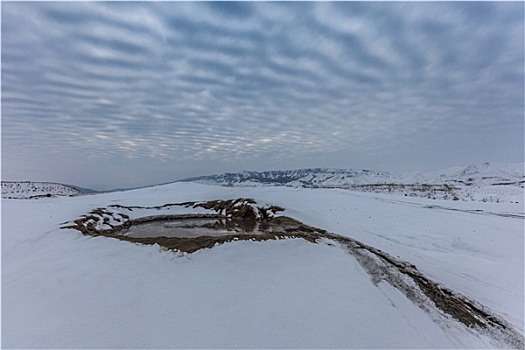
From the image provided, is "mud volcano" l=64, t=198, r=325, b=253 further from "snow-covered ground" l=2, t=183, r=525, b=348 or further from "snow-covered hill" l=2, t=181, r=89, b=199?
"snow-covered hill" l=2, t=181, r=89, b=199

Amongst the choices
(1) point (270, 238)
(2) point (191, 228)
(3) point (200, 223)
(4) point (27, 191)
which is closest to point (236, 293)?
(1) point (270, 238)

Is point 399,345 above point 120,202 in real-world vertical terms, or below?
below

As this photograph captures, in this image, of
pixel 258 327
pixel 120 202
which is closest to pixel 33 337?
pixel 258 327

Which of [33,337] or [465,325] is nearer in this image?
[33,337]

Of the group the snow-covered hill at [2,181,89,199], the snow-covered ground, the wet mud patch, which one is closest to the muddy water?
the wet mud patch

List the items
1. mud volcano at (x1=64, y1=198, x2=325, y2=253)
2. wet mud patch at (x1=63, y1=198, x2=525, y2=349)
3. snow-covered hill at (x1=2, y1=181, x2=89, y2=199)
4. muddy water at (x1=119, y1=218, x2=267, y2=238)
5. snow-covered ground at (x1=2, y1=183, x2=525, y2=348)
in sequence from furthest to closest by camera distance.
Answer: snow-covered hill at (x1=2, y1=181, x2=89, y2=199), muddy water at (x1=119, y1=218, x2=267, y2=238), mud volcano at (x1=64, y1=198, x2=325, y2=253), wet mud patch at (x1=63, y1=198, x2=525, y2=349), snow-covered ground at (x1=2, y1=183, x2=525, y2=348)

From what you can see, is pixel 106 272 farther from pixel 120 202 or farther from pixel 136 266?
pixel 120 202

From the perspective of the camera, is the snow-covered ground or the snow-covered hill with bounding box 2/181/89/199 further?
the snow-covered hill with bounding box 2/181/89/199

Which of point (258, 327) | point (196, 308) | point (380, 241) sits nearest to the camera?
point (258, 327)
